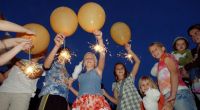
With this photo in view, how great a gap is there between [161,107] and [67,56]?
1.58m

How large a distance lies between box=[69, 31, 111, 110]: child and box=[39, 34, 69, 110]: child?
21cm

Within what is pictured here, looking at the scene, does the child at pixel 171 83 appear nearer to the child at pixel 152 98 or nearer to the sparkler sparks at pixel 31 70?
the child at pixel 152 98

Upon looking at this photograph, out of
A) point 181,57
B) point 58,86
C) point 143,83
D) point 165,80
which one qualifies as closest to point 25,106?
point 58,86

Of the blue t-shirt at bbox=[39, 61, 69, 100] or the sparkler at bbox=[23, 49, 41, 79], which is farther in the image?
the sparkler at bbox=[23, 49, 41, 79]

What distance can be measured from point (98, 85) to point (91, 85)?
0.12 m

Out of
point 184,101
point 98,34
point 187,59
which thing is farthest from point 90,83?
point 187,59

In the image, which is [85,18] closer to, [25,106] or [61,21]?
[61,21]

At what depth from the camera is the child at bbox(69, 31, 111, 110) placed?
3861mm

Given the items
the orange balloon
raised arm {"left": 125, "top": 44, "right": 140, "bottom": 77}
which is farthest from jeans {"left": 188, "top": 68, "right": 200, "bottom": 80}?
the orange balloon

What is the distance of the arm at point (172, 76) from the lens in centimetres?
356

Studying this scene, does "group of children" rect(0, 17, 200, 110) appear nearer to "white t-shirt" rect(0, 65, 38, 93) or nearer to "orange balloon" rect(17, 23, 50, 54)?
"white t-shirt" rect(0, 65, 38, 93)

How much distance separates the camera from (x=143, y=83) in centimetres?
421

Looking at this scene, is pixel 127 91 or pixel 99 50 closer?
pixel 99 50

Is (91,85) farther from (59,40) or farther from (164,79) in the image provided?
(164,79)
